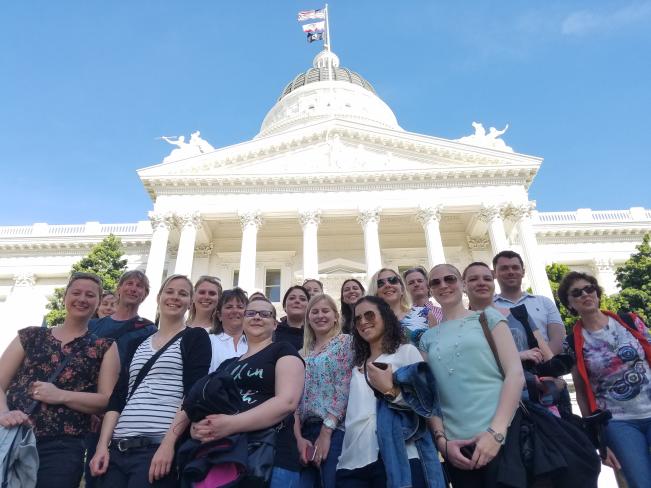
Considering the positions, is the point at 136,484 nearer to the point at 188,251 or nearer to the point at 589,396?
the point at 589,396

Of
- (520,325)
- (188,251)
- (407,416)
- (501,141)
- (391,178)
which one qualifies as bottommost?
(407,416)

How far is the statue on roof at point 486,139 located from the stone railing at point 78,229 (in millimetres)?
20152

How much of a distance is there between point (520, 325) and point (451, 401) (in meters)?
1.18

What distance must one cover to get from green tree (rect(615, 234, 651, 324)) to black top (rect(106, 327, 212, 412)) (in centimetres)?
1932

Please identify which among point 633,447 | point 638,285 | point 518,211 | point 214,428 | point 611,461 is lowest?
point 611,461

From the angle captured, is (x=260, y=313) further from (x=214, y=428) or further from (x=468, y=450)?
(x=468, y=450)

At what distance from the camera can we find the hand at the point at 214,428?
3.10 metres

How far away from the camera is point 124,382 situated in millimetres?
3857

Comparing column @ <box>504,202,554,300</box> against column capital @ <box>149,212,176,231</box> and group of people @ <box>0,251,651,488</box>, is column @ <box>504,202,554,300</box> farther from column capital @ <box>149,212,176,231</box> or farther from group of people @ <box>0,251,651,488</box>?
group of people @ <box>0,251,651,488</box>

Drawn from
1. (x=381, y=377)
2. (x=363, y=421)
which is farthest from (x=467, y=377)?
(x=363, y=421)

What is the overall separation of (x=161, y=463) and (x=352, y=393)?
4.90 ft

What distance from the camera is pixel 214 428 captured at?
309 centimetres

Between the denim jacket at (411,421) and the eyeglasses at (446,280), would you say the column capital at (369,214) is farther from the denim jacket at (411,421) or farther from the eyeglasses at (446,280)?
the denim jacket at (411,421)

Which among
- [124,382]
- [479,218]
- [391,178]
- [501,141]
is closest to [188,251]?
[391,178]
